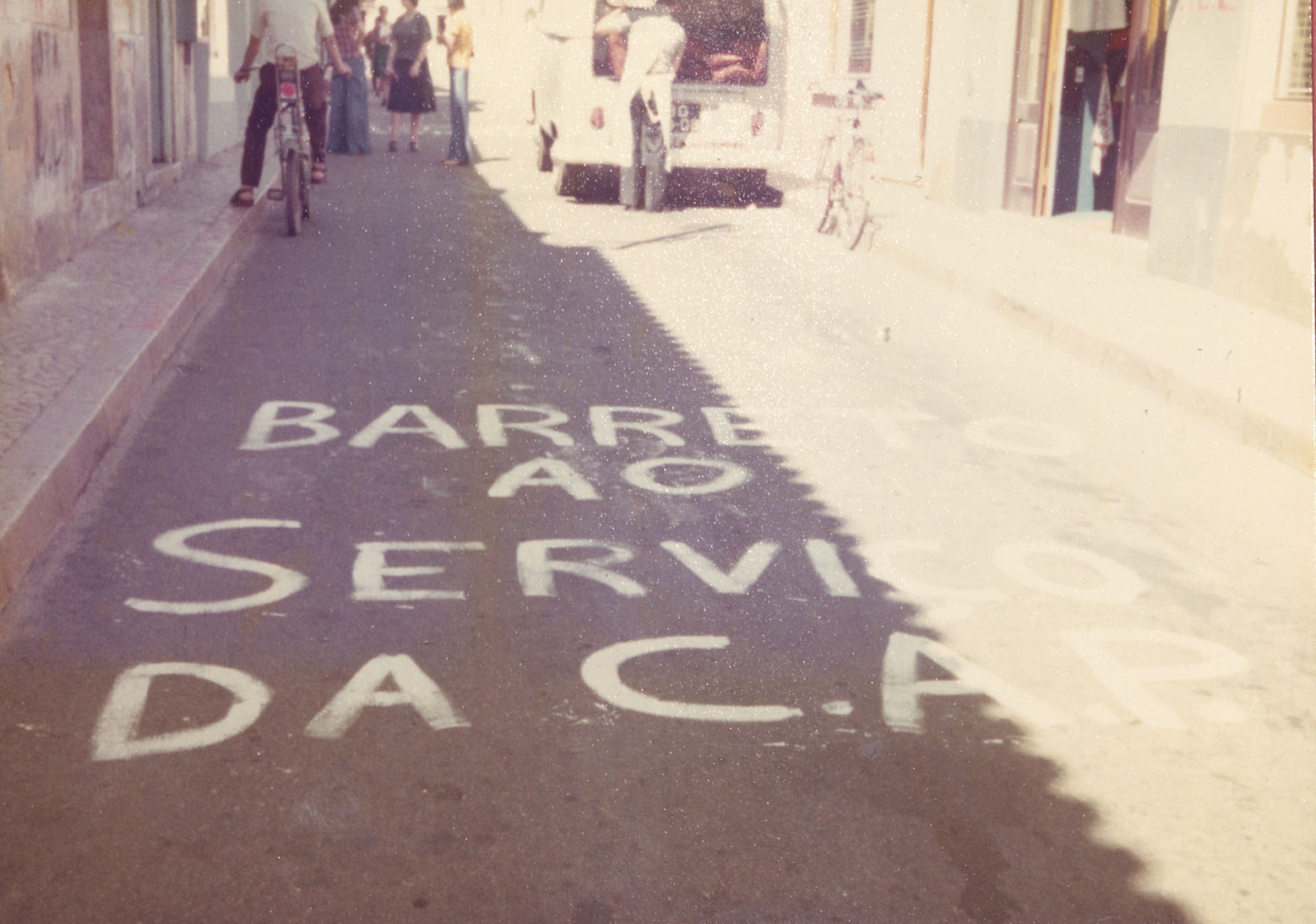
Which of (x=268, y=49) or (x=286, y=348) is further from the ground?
(x=268, y=49)

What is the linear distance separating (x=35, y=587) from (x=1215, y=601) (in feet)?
11.5

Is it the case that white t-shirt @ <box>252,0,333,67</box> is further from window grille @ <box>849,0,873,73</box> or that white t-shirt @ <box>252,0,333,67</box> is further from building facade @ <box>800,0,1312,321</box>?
window grille @ <box>849,0,873,73</box>

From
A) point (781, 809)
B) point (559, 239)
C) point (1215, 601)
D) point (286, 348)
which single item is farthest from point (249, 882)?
point (559, 239)

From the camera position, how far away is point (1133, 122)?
13367 mm

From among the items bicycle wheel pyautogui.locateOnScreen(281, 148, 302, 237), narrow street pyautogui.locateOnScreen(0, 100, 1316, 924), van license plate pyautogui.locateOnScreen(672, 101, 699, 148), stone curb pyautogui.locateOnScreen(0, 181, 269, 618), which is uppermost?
van license plate pyautogui.locateOnScreen(672, 101, 699, 148)

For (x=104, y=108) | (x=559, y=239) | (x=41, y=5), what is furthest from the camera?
(x=559, y=239)

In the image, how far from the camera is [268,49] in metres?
11.9

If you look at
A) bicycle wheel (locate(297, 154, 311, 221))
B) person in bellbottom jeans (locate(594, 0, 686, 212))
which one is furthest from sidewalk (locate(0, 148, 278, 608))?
person in bellbottom jeans (locate(594, 0, 686, 212))

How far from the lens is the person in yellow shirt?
62.4 ft

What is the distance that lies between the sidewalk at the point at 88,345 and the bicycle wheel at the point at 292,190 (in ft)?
1.09

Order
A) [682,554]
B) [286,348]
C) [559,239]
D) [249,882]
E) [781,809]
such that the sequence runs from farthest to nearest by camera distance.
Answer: [559,239], [286,348], [682,554], [781,809], [249,882]

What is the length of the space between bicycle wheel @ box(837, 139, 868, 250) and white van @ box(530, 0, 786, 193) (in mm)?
2859

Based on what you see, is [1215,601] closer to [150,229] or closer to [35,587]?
[35,587]

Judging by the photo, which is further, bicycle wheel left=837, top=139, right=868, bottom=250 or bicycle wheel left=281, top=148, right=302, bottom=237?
bicycle wheel left=837, top=139, right=868, bottom=250
